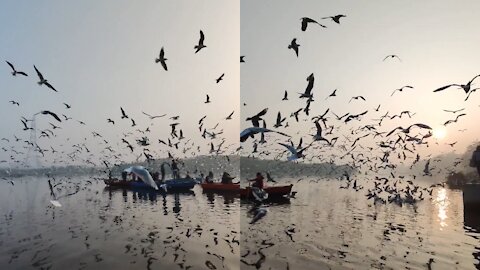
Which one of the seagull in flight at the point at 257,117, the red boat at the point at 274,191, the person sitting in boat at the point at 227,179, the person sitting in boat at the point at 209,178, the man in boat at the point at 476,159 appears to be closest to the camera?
the seagull in flight at the point at 257,117

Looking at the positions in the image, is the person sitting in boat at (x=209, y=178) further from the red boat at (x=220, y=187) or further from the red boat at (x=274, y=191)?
the red boat at (x=274, y=191)

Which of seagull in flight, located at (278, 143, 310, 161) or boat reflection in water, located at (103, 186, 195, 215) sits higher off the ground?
seagull in flight, located at (278, 143, 310, 161)

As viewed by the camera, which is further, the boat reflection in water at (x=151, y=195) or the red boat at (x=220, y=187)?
the boat reflection in water at (x=151, y=195)

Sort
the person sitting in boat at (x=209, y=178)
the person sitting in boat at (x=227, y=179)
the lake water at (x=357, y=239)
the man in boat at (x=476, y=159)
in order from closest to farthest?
1. the lake water at (x=357, y=239)
2. the man in boat at (x=476, y=159)
3. the person sitting in boat at (x=227, y=179)
4. the person sitting in boat at (x=209, y=178)

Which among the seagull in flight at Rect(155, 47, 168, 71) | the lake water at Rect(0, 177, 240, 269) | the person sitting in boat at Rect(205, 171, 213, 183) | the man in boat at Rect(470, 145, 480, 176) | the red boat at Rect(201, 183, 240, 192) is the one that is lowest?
the lake water at Rect(0, 177, 240, 269)

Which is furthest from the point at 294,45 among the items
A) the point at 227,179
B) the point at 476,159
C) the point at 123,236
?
the point at 227,179

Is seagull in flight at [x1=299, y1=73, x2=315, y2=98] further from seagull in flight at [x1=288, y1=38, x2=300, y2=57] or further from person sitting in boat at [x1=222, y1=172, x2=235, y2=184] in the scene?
person sitting in boat at [x1=222, y1=172, x2=235, y2=184]

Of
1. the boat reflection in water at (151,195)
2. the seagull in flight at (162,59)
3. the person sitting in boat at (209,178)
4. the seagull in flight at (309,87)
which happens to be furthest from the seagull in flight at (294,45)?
the person sitting in boat at (209,178)

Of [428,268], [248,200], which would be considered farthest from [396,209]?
[428,268]

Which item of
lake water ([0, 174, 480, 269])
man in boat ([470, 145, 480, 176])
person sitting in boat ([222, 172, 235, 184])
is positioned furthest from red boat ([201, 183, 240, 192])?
man in boat ([470, 145, 480, 176])
